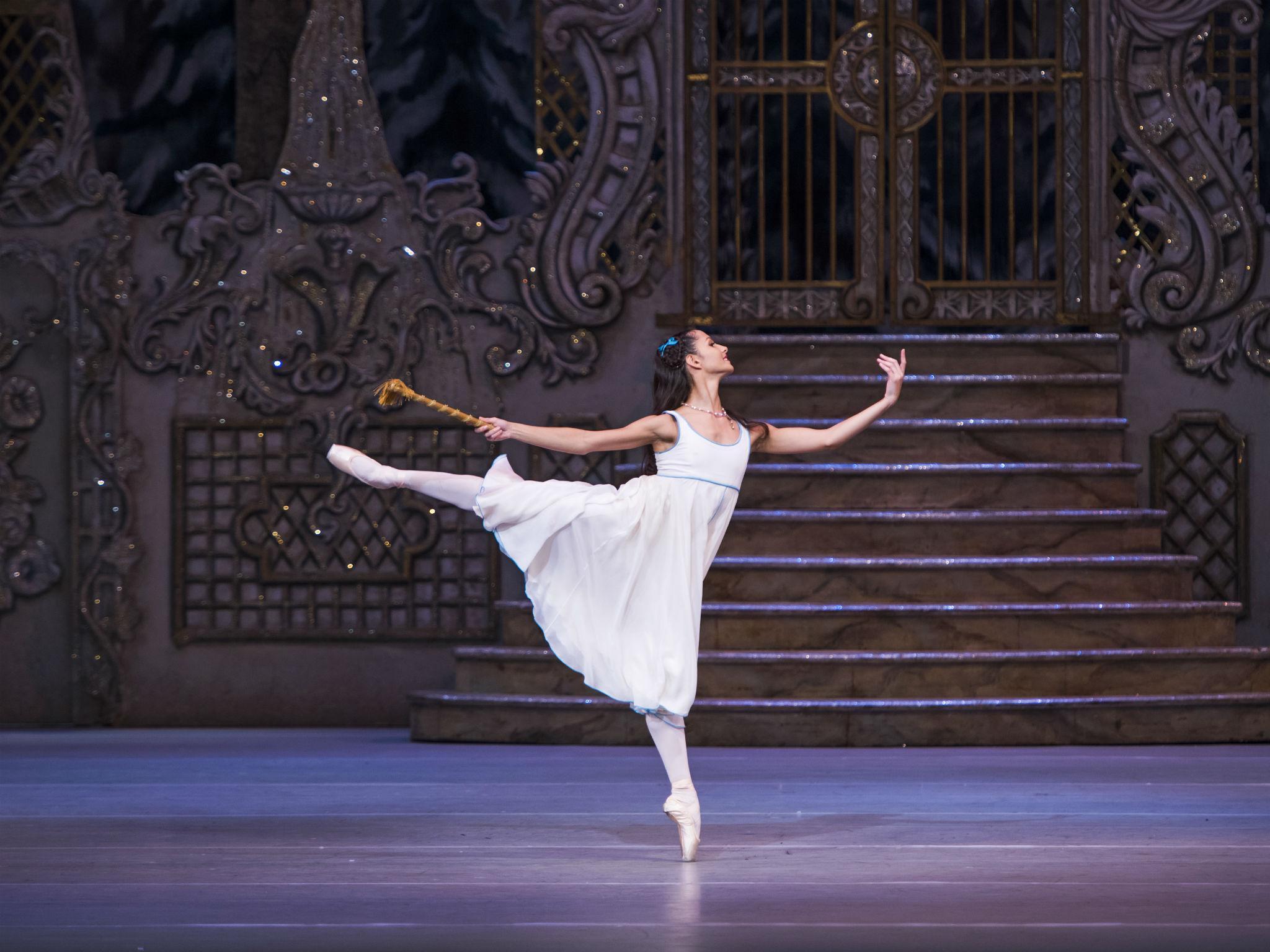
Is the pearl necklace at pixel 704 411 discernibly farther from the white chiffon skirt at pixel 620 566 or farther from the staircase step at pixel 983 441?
the staircase step at pixel 983 441

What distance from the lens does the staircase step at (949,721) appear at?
22.1ft

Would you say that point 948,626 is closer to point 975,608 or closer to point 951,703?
point 975,608

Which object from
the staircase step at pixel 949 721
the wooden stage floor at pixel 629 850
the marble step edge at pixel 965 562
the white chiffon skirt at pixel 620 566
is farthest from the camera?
the marble step edge at pixel 965 562

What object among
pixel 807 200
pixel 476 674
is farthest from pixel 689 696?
pixel 807 200

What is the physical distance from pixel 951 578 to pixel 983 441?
0.88 metres

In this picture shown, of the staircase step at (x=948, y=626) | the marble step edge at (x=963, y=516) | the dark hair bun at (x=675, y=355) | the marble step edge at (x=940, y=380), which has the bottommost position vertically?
the staircase step at (x=948, y=626)

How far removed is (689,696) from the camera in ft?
15.3

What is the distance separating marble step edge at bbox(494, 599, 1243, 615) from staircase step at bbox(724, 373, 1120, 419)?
1.16 metres

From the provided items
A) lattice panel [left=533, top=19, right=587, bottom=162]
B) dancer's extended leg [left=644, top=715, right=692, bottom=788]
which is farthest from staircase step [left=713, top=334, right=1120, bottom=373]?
dancer's extended leg [left=644, top=715, right=692, bottom=788]

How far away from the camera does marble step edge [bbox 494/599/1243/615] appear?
276 inches

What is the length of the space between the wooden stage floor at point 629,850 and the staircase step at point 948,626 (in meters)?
0.53

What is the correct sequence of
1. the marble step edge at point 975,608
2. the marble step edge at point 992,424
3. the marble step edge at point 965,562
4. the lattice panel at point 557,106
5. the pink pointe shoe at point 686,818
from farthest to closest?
the lattice panel at point 557,106 < the marble step edge at point 992,424 < the marble step edge at point 965,562 < the marble step edge at point 975,608 < the pink pointe shoe at point 686,818

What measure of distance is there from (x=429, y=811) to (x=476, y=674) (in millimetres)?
1978

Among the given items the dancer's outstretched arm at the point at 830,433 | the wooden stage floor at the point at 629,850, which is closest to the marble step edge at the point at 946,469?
the wooden stage floor at the point at 629,850
